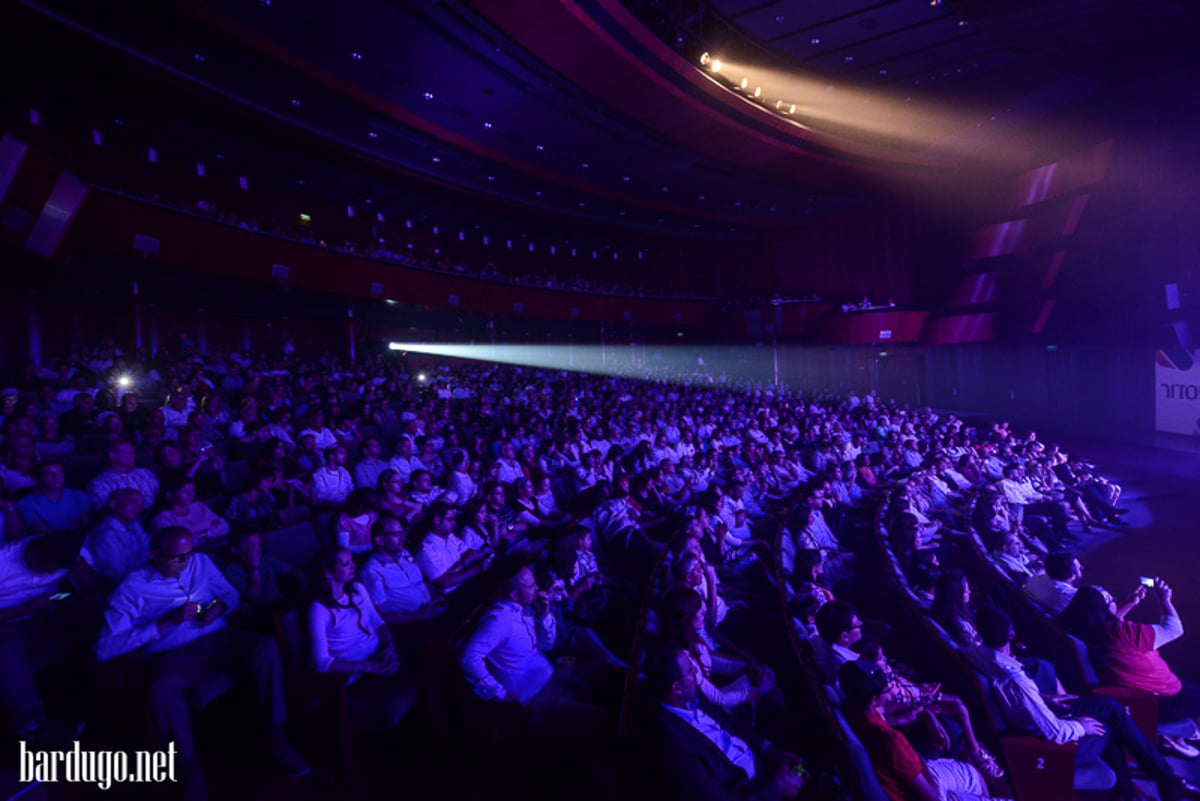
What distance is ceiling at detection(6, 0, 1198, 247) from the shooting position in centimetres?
756

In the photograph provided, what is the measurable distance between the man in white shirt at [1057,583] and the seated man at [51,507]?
6085mm

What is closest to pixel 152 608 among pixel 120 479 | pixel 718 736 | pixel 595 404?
pixel 120 479

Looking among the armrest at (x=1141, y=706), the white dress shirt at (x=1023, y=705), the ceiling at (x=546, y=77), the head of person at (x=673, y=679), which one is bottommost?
the armrest at (x=1141, y=706)

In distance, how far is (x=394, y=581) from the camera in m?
3.51

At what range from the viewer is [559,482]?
6.50 metres

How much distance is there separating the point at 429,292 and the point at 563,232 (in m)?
6.58

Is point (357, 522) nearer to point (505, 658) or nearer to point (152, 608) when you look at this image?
point (152, 608)

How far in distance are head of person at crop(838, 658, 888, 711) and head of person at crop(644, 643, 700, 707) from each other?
713mm

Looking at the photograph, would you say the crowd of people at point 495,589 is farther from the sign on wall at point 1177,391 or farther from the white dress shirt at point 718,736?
the sign on wall at point 1177,391

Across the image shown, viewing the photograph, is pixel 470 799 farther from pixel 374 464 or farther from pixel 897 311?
pixel 897 311

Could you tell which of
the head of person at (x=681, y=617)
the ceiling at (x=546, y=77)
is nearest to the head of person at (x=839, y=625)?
the head of person at (x=681, y=617)

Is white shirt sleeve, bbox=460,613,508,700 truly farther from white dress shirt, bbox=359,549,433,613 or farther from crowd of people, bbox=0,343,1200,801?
white dress shirt, bbox=359,549,433,613

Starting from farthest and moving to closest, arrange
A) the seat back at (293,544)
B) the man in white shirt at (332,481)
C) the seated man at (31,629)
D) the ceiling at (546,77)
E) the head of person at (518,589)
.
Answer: the ceiling at (546,77) < the man in white shirt at (332,481) < the seat back at (293,544) < the head of person at (518,589) < the seated man at (31,629)

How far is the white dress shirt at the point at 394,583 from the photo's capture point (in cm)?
340
